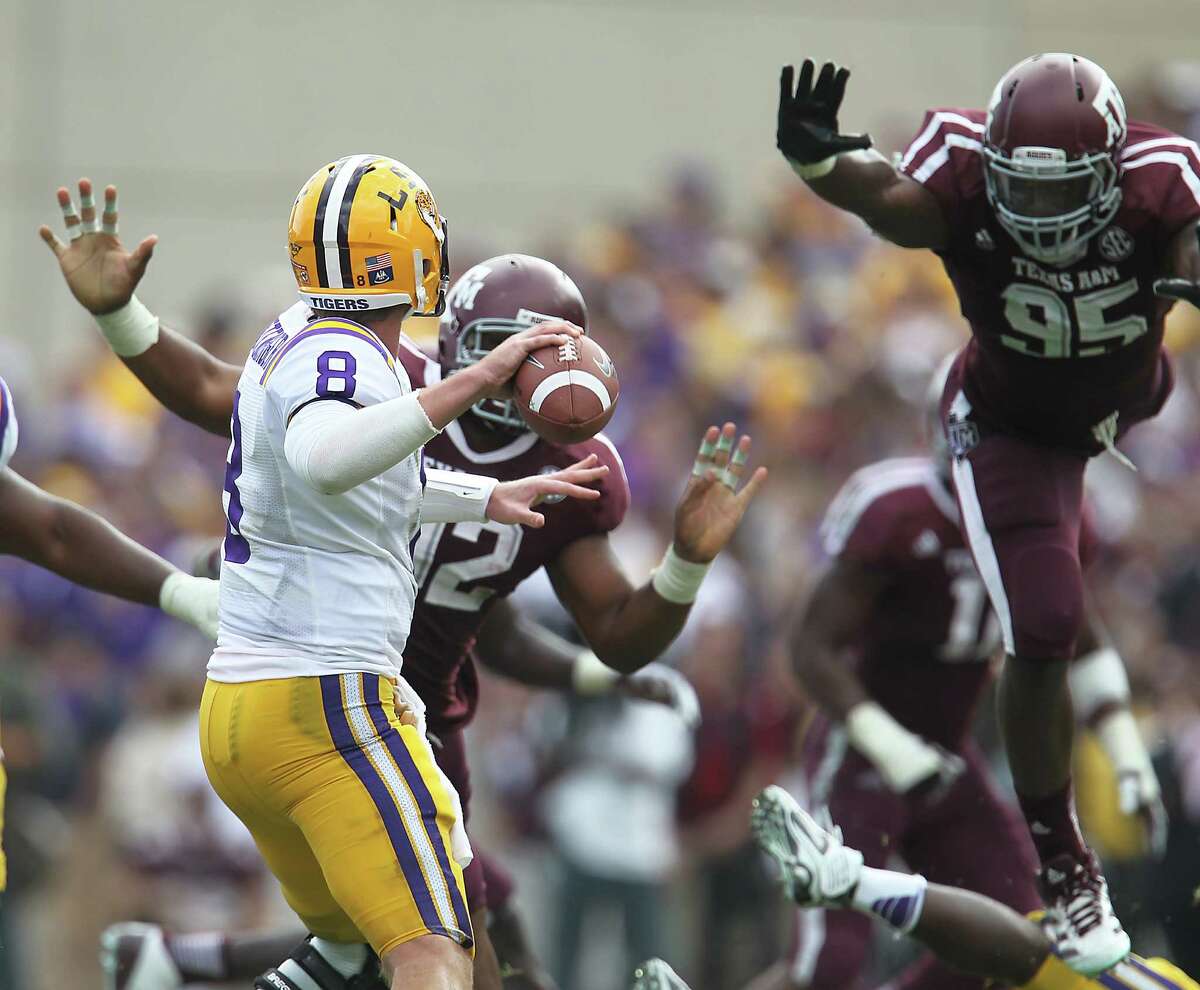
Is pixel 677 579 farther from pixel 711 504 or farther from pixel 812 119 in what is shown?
pixel 812 119

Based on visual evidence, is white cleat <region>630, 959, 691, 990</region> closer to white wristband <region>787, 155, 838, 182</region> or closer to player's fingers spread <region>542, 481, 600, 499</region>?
player's fingers spread <region>542, 481, 600, 499</region>

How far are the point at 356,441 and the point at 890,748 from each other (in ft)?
9.79

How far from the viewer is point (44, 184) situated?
50.8ft

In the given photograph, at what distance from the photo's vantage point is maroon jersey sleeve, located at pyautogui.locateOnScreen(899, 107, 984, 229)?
5.59 metres

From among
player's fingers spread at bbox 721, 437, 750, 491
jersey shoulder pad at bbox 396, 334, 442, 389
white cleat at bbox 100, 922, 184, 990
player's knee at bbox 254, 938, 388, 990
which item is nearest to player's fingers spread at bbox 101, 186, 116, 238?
jersey shoulder pad at bbox 396, 334, 442, 389

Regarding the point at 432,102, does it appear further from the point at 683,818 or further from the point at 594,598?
the point at 594,598

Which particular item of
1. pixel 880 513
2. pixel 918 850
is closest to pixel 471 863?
pixel 918 850

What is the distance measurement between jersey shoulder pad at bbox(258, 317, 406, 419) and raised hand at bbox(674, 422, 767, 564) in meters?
1.04

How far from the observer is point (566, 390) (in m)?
4.64

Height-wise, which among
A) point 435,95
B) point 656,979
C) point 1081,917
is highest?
point 435,95

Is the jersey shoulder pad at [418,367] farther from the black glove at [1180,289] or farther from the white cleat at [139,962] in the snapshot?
the white cleat at [139,962]

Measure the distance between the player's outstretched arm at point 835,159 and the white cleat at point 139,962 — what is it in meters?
3.07

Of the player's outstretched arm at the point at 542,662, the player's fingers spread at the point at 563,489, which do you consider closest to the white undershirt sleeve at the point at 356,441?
the player's fingers spread at the point at 563,489

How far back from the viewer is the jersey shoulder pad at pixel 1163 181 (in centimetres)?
541
